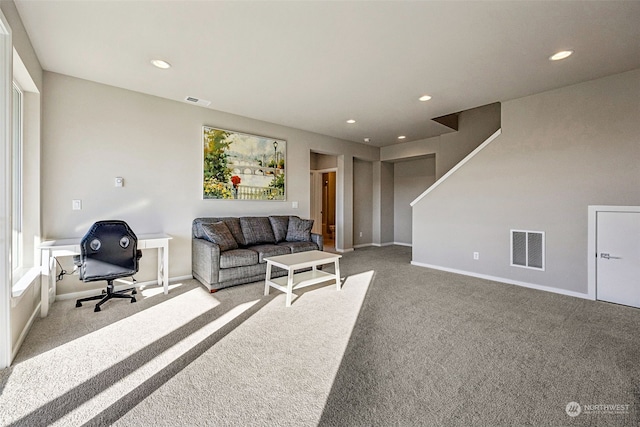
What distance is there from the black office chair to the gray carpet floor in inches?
13.9

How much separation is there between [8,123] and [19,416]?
5.83 ft

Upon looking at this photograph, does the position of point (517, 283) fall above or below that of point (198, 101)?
below

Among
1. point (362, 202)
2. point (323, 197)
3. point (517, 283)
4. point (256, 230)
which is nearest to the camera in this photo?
point (517, 283)

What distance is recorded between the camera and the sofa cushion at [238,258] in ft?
11.5

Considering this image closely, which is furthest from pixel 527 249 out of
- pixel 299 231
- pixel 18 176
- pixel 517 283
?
pixel 18 176

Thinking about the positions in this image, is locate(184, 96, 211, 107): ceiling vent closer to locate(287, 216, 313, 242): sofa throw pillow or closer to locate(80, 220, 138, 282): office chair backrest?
locate(80, 220, 138, 282): office chair backrest

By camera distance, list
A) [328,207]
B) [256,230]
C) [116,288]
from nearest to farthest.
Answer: [116,288]
[256,230]
[328,207]

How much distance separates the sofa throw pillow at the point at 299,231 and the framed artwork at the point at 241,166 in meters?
0.67

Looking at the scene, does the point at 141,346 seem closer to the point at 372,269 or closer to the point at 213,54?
the point at 213,54

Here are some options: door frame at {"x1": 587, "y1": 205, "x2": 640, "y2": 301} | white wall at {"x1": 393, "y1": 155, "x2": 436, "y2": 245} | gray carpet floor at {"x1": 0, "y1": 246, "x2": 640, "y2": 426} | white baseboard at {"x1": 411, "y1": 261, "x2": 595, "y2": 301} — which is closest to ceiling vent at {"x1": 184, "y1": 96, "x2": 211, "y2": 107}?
gray carpet floor at {"x1": 0, "y1": 246, "x2": 640, "y2": 426}

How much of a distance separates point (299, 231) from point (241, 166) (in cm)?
141

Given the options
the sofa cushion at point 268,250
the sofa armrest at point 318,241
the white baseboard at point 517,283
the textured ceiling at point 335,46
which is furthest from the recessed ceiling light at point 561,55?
the sofa cushion at point 268,250

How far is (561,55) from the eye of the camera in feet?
9.00

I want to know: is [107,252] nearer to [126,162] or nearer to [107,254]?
[107,254]
